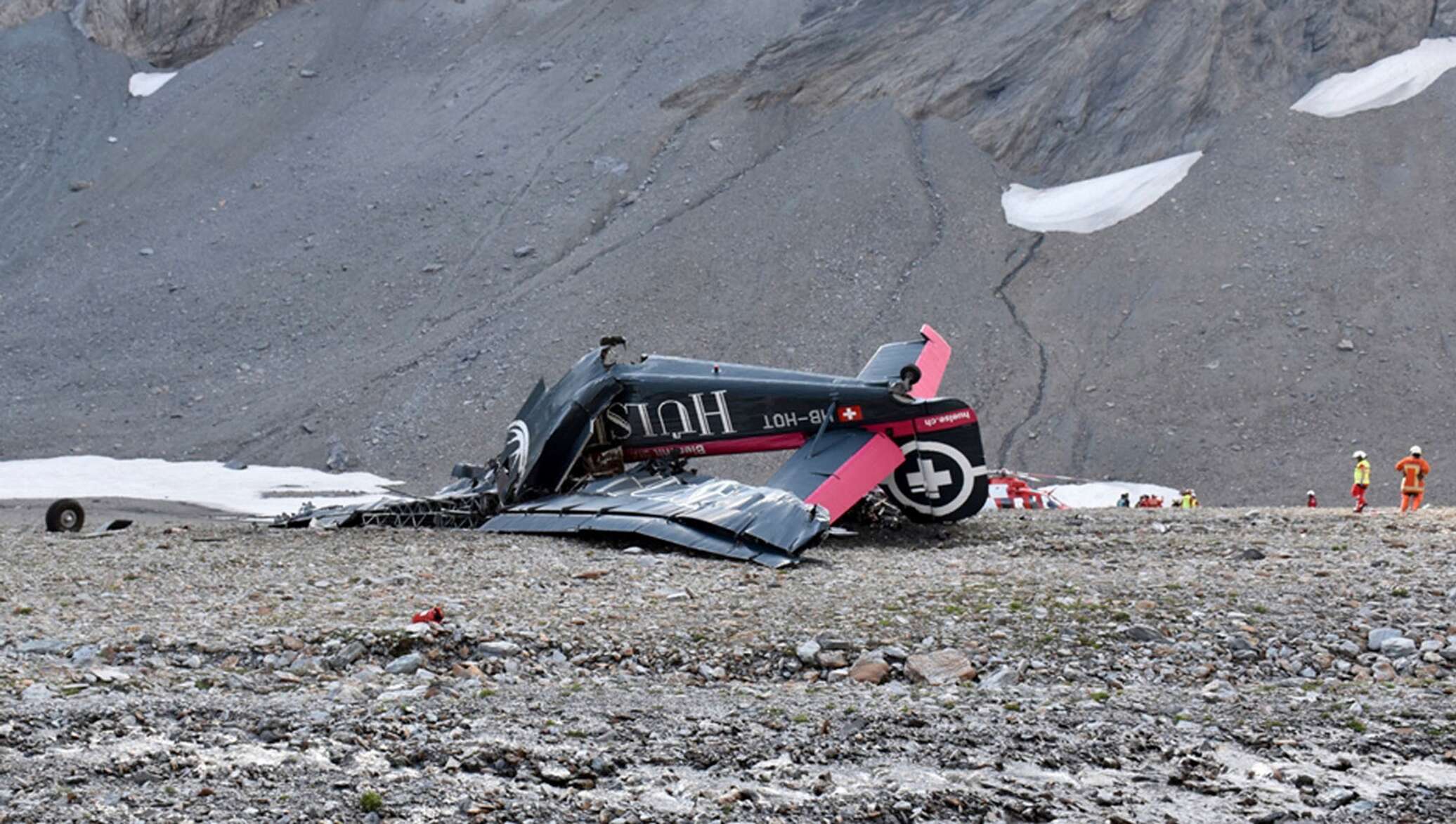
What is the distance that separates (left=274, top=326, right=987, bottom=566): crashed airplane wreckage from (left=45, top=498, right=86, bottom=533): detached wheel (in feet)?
9.96

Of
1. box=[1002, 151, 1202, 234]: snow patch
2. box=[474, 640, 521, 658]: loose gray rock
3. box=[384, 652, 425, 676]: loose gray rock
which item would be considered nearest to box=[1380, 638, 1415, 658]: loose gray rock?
box=[474, 640, 521, 658]: loose gray rock

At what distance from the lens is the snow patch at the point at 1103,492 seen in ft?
132

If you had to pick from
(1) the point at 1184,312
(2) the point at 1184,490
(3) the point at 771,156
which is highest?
(3) the point at 771,156

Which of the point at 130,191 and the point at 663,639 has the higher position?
the point at 130,191

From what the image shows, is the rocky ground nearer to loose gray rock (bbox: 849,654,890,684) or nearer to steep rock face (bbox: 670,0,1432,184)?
loose gray rock (bbox: 849,654,890,684)

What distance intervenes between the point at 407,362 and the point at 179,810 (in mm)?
43352

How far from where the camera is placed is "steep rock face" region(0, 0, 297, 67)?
68438 mm

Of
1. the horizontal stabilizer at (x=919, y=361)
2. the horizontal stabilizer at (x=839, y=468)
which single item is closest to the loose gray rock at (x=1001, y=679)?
the horizontal stabilizer at (x=839, y=468)

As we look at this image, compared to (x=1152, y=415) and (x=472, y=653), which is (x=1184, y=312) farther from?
(x=472, y=653)

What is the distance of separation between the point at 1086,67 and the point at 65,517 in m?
48.1

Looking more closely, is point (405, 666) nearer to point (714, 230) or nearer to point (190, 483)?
point (190, 483)

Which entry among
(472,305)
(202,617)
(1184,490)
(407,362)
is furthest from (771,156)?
(202,617)

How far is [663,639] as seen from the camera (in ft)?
34.2

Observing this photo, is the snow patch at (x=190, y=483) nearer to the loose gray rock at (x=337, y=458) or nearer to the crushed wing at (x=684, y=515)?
the loose gray rock at (x=337, y=458)
